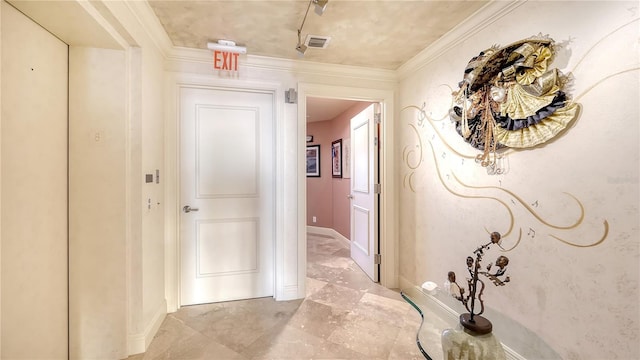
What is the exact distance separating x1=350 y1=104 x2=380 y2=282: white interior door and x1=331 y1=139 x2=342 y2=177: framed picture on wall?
1175mm

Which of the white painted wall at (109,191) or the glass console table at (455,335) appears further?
the white painted wall at (109,191)

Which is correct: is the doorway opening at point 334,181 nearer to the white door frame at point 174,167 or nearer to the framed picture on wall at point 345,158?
the framed picture on wall at point 345,158

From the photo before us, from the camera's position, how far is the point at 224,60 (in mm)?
2283

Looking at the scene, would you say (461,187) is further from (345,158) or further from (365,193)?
(345,158)

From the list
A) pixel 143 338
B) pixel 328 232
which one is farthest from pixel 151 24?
pixel 328 232

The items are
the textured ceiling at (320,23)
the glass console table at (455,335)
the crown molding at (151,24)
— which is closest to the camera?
the glass console table at (455,335)

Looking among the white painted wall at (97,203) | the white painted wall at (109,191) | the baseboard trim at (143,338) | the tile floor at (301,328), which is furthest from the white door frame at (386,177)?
the baseboard trim at (143,338)

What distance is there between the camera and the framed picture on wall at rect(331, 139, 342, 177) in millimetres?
4738

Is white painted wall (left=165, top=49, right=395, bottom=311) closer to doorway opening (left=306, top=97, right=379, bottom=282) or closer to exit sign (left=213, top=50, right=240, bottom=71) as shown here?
exit sign (left=213, top=50, right=240, bottom=71)

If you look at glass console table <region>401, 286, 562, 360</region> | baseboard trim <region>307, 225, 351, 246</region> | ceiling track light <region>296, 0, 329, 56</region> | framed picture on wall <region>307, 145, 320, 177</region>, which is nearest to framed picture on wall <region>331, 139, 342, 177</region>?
framed picture on wall <region>307, 145, 320, 177</region>

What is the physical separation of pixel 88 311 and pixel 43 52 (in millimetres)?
1546

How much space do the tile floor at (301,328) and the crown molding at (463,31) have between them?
6.31 ft

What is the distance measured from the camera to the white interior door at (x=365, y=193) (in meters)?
2.93

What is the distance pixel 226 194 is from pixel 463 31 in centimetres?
236
